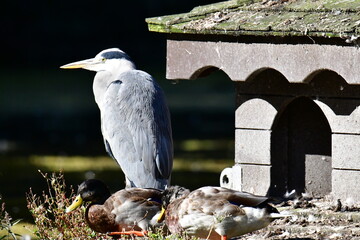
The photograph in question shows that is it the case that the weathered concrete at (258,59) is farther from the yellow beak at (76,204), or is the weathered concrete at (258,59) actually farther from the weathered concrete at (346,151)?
the yellow beak at (76,204)

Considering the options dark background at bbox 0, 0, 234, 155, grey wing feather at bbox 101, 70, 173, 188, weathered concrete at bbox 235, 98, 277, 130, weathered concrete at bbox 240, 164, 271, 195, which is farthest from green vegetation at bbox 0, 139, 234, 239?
weathered concrete at bbox 235, 98, 277, 130

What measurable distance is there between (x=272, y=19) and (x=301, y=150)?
2.63 ft

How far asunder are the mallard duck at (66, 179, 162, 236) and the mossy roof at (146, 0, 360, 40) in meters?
1.13

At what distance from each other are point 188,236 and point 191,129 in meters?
7.41

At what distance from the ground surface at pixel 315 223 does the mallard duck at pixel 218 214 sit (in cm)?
46

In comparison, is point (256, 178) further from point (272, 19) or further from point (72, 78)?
point (72, 78)

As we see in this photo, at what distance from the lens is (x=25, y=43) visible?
20.4 meters

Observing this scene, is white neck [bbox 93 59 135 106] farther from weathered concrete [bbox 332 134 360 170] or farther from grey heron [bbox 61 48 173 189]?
weathered concrete [bbox 332 134 360 170]

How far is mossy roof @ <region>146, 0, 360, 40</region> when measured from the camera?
532cm

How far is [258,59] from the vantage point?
5602 mm

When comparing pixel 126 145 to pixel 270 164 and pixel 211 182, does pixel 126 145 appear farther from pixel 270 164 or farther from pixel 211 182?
pixel 211 182

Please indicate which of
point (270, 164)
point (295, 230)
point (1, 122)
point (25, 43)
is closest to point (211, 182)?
point (270, 164)

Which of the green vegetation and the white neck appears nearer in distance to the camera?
the white neck

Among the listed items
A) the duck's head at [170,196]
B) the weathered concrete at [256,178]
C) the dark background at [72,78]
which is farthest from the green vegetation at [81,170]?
the duck's head at [170,196]
